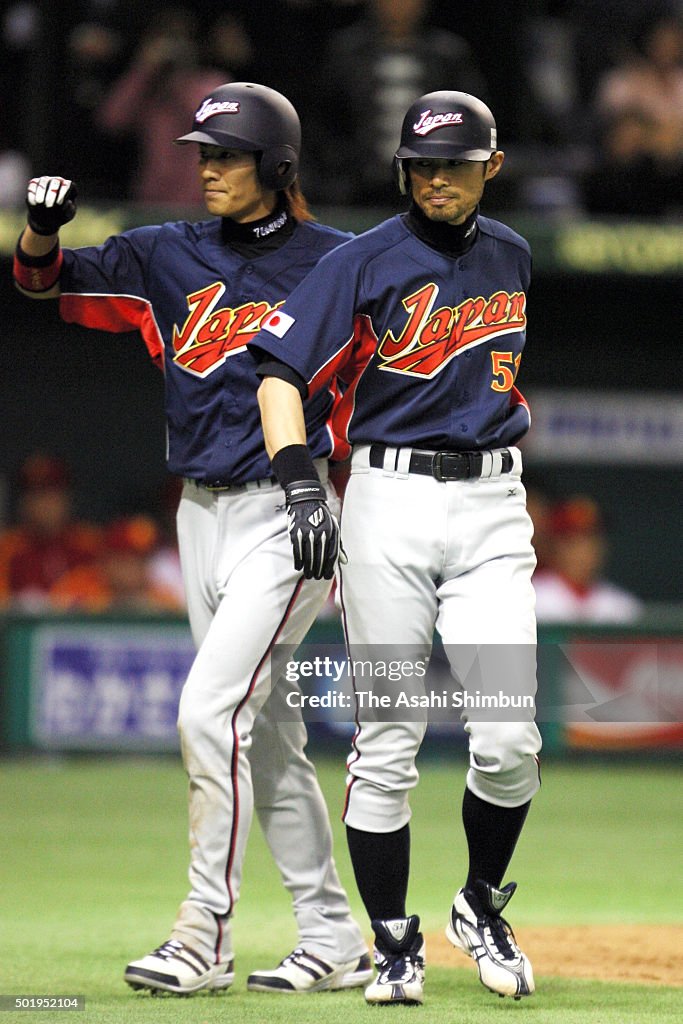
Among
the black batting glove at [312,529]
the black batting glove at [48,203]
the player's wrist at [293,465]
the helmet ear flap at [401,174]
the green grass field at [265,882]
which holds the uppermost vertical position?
the helmet ear flap at [401,174]

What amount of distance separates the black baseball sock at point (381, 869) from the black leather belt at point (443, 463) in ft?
2.64

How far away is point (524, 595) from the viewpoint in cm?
376

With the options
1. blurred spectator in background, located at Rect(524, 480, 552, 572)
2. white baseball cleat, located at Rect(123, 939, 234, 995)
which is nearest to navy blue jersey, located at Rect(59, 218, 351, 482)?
white baseball cleat, located at Rect(123, 939, 234, 995)

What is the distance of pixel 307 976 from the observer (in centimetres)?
388

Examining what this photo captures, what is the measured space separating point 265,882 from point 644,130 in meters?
5.96

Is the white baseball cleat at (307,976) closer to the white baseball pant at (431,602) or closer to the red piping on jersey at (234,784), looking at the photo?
the red piping on jersey at (234,784)

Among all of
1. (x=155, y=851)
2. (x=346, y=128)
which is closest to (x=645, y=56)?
(x=346, y=128)

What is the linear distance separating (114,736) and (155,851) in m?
2.35

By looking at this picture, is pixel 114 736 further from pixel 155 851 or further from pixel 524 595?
pixel 524 595

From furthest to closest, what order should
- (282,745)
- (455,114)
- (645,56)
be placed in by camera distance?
(645,56)
(282,745)
(455,114)

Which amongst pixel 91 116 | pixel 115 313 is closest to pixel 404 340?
pixel 115 313

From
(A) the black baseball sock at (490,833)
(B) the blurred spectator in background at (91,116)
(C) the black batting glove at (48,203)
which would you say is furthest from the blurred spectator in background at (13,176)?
(A) the black baseball sock at (490,833)

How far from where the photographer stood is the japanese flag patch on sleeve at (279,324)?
3736 millimetres

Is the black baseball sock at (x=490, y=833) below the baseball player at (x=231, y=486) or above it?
below
